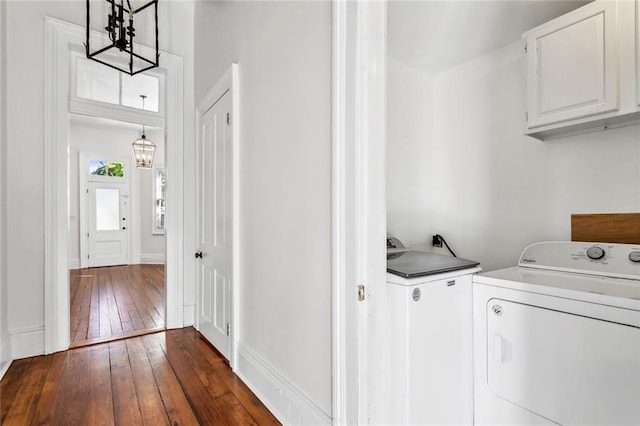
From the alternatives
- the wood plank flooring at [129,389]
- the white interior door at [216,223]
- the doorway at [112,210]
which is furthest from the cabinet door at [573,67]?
the doorway at [112,210]

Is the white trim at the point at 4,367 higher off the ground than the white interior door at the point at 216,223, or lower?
lower

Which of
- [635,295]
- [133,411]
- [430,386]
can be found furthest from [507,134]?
[133,411]

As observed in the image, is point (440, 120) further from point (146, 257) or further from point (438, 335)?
point (146, 257)

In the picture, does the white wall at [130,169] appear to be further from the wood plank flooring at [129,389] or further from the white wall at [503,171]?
the white wall at [503,171]

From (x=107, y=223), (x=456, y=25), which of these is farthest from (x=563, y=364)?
(x=107, y=223)

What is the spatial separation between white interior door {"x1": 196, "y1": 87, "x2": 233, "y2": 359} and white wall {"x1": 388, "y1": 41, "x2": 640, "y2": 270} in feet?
4.10

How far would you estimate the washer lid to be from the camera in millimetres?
1302

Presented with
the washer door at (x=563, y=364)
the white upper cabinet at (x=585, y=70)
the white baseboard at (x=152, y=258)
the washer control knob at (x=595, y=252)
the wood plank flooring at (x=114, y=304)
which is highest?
the white upper cabinet at (x=585, y=70)

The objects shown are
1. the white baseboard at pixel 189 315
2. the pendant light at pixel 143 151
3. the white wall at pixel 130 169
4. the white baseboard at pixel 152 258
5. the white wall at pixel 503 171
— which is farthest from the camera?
the white baseboard at pixel 152 258

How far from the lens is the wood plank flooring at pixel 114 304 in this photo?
2.86 m

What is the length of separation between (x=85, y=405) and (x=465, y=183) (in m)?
2.90

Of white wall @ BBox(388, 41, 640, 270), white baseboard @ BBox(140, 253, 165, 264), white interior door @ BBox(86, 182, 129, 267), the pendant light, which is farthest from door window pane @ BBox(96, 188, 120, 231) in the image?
white wall @ BBox(388, 41, 640, 270)

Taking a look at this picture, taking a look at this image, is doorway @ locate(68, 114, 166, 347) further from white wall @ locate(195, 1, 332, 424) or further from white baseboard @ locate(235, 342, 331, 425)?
white wall @ locate(195, 1, 332, 424)

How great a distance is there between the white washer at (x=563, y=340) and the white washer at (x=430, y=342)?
0.07m
